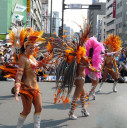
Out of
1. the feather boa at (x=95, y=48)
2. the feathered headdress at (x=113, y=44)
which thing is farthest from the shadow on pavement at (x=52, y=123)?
the feathered headdress at (x=113, y=44)

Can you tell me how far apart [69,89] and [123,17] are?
66654 mm

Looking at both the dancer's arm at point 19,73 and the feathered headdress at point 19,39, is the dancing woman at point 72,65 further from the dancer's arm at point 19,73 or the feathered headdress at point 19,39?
the dancer's arm at point 19,73

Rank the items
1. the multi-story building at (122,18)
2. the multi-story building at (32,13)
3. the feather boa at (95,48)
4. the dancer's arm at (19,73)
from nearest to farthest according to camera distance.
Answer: the dancer's arm at (19,73) → the feather boa at (95,48) → the multi-story building at (32,13) → the multi-story building at (122,18)

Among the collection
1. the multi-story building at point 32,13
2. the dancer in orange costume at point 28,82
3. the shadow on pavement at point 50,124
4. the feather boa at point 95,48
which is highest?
the multi-story building at point 32,13

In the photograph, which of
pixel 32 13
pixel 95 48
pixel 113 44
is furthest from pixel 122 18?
pixel 95 48

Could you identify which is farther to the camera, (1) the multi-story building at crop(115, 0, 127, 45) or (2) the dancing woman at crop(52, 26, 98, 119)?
(1) the multi-story building at crop(115, 0, 127, 45)

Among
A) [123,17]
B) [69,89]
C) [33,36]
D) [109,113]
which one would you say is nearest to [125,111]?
[109,113]

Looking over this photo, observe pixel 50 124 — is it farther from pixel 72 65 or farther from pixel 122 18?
pixel 122 18

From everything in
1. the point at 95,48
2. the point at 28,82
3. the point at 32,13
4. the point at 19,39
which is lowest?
the point at 28,82

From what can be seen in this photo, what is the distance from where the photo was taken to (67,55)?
17.4ft

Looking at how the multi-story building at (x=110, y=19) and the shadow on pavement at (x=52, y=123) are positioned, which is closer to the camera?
the shadow on pavement at (x=52, y=123)

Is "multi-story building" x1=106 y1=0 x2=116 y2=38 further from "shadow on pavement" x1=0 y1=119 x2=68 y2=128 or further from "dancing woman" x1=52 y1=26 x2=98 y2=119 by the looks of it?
"shadow on pavement" x1=0 y1=119 x2=68 y2=128

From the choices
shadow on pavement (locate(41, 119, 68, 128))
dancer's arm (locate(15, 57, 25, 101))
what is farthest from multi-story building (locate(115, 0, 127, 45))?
dancer's arm (locate(15, 57, 25, 101))

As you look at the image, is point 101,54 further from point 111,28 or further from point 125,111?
point 111,28
